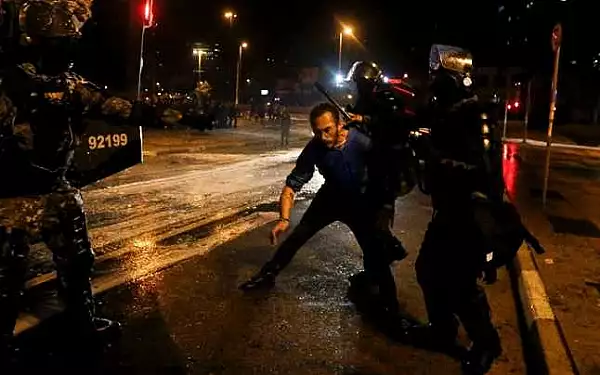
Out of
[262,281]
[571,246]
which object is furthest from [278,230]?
[571,246]

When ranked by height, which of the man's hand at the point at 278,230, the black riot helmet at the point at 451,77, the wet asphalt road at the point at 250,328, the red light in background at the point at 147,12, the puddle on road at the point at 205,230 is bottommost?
the wet asphalt road at the point at 250,328

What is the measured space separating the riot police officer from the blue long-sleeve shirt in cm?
173

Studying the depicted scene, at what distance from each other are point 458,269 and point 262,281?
227 centimetres

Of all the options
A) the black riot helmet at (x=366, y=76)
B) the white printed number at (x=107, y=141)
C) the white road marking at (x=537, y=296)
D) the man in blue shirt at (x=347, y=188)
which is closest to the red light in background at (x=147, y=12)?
the black riot helmet at (x=366, y=76)

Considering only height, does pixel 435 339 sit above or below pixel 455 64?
below

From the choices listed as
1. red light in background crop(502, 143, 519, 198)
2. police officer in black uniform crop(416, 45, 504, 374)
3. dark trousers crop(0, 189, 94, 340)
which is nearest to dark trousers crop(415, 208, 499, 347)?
police officer in black uniform crop(416, 45, 504, 374)

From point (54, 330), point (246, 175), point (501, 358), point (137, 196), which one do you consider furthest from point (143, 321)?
point (246, 175)

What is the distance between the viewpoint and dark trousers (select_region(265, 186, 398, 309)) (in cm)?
517

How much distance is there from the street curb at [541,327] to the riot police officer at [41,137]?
121 inches

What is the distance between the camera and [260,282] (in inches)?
232

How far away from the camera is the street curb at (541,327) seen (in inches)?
168

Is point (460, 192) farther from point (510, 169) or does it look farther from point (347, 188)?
point (510, 169)

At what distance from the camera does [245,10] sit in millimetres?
62875

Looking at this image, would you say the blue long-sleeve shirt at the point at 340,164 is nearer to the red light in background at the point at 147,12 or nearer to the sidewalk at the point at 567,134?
the red light in background at the point at 147,12
